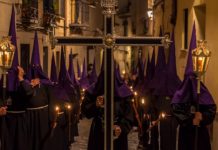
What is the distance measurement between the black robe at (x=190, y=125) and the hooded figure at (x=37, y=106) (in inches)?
117

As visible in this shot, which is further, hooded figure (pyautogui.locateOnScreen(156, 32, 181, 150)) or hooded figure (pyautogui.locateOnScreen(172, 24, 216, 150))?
hooded figure (pyautogui.locateOnScreen(156, 32, 181, 150))

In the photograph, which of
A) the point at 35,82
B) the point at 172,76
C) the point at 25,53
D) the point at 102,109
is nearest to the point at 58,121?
the point at 35,82

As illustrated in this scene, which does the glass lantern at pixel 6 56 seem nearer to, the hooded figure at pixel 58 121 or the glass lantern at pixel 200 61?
the glass lantern at pixel 200 61

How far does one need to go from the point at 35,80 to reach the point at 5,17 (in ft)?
16.3

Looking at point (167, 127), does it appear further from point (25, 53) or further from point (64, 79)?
point (25, 53)

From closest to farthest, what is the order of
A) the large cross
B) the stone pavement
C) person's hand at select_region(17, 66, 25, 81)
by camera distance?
the large cross → person's hand at select_region(17, 66, 25, 81) → the stone pavement

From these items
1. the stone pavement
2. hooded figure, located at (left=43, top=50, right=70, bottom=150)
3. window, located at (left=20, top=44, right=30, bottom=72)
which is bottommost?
the stone pavement

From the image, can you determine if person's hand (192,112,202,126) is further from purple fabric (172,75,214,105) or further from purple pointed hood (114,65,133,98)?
purple pointed hood (114,65,133,98)

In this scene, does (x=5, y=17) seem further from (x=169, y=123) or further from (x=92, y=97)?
(x=92, y=97)

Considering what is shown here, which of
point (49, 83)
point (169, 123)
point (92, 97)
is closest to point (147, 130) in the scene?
point (169, 123)

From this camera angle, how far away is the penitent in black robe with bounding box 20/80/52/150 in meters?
8.88

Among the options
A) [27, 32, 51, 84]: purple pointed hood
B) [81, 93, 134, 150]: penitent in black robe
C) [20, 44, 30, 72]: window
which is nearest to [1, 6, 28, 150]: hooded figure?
[27, 32, 51, 84]: purple pointed hood

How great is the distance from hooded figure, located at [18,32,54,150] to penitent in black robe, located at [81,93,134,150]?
7.85ft

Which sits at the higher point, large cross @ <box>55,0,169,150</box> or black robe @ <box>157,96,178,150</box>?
large cross @ <box>55,0,169,150</box>
